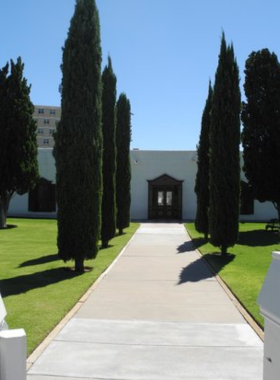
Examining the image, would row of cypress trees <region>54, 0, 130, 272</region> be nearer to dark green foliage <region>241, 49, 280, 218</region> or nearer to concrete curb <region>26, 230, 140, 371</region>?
concrete curb <region>26, 230, 140, 371</region>

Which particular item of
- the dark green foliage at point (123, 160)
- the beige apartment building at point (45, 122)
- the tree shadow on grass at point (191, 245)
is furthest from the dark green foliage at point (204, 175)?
the beige apartment building at point (45, 122)

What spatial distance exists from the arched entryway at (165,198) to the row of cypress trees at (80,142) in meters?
19.3

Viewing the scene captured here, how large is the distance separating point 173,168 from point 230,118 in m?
16.9

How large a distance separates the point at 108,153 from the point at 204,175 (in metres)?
5.21

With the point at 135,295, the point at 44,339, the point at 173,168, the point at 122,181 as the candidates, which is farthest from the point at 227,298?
the point at 173,168

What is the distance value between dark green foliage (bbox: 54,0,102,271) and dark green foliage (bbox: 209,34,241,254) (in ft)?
15.0

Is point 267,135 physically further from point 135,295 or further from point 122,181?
point 135,295

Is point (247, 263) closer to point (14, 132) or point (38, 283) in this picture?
point (38, 283)

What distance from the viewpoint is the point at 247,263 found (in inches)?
495

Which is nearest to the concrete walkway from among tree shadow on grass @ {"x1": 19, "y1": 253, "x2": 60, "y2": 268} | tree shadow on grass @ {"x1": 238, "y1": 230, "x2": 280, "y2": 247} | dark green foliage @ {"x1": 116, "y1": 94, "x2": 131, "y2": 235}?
tree shadow on grass @ {"x1": 19, "y1": 253, "x2": 60, "y2": 268}

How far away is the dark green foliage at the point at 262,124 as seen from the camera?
72.0 ft

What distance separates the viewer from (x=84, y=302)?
24.9 ft

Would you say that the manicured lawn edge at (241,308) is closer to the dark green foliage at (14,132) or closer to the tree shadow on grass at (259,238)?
the tree shadow on grass at (259,238)

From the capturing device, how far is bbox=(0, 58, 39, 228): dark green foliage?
75.7ft
